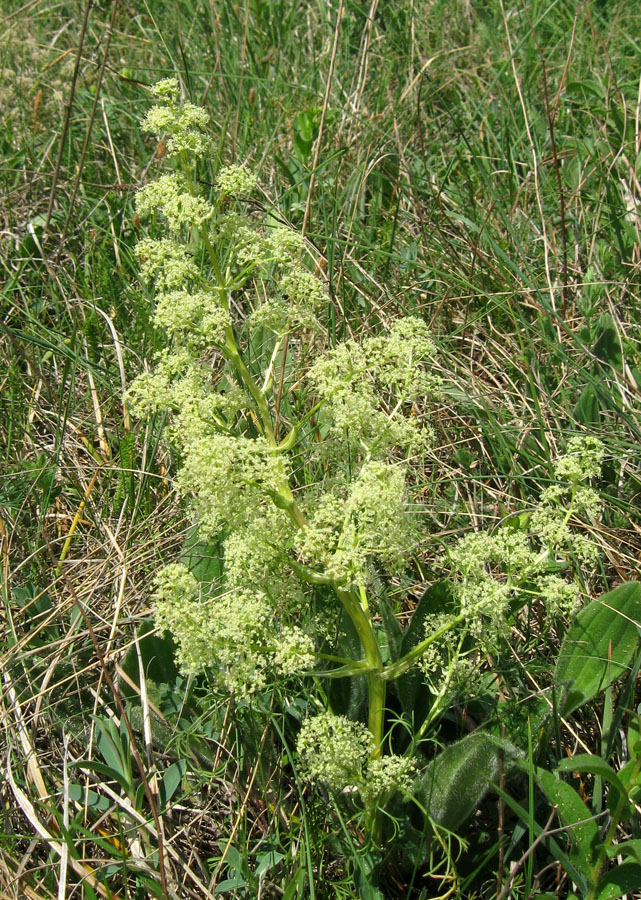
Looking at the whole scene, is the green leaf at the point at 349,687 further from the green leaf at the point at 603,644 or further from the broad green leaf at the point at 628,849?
the broad green leaf at the point at 628,849

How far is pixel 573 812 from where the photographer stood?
240cm

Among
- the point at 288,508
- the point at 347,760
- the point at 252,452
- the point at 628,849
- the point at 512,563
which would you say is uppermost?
the point at 252,452

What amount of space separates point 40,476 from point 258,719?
Result: 1.44 m

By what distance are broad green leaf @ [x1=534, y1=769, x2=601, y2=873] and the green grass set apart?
0.49 feet

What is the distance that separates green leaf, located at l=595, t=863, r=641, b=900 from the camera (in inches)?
92.7

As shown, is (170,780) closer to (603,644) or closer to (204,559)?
(204,559)

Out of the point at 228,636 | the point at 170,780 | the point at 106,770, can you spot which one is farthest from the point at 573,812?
the point at 106,770

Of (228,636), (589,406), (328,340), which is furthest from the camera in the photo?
(328,340)

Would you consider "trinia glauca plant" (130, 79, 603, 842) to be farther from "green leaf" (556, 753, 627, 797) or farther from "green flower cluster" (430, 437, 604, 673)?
"green leaf" (556, 753, 627, 797)

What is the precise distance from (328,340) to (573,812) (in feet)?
7.57

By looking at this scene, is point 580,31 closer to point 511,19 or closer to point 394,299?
point 511,19

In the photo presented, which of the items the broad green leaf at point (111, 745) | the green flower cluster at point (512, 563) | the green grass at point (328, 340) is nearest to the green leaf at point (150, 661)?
the green grass at point (328, 340)

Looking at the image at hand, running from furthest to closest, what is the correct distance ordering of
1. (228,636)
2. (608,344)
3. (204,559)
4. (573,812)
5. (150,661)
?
(608,344)
(204,559)
(150,661)
(573,812)
(228,636)

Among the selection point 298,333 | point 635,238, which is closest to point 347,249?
point 298,333
